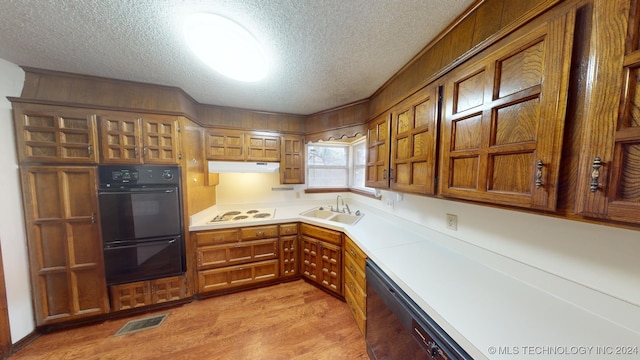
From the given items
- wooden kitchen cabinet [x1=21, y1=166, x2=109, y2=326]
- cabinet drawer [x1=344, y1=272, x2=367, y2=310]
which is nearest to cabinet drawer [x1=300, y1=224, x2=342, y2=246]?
cabinet drawer [x1=344, y1=272, x2=367, y2=310]

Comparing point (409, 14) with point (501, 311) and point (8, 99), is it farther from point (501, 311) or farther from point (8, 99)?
point (8, 99)

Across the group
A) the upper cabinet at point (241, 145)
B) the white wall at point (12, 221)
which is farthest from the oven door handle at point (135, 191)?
the upper cabinet at point (241, 145)

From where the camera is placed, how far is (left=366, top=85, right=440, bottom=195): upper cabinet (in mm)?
1182

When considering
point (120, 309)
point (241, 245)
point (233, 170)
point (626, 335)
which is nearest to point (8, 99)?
point (233, 170)

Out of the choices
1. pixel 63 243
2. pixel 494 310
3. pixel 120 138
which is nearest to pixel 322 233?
pixel 494 310

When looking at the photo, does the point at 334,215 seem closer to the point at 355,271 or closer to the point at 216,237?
the point at 355,271

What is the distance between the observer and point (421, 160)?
1261 mm

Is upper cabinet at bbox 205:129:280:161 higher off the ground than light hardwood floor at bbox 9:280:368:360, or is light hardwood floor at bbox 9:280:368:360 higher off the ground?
upper cabinet at bbox 205:129:280:161

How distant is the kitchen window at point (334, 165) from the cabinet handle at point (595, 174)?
2461mm

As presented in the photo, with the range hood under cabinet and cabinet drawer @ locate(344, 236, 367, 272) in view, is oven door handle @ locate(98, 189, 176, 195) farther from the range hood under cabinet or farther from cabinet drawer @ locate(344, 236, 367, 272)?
cabinet drawer @ locate(344, 236, 367, 272)

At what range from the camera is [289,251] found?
2.44m

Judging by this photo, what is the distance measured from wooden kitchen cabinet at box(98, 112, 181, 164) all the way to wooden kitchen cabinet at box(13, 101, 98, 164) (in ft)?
0.29

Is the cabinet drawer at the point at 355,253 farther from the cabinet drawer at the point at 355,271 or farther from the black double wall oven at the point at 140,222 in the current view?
the black double wall oven at the point at 140,222

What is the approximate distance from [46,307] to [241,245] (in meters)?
1.70
